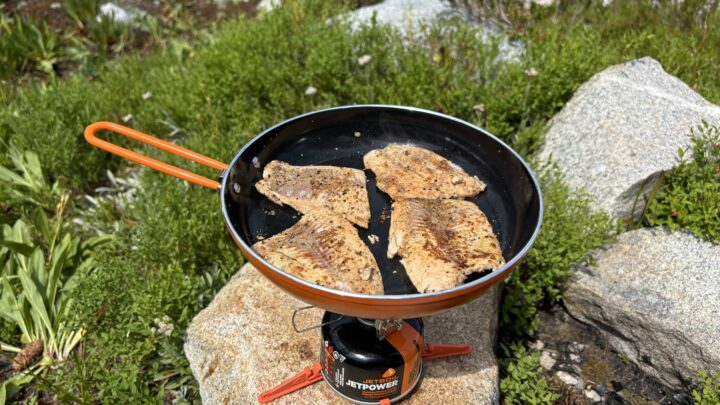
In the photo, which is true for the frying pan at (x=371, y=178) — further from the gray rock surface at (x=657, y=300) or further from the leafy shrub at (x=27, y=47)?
the leafy shrub at (x=27, y=47)

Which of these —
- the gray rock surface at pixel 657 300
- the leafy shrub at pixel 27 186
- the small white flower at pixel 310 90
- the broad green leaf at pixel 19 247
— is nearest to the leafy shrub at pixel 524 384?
the gray rock surface at pixel 657 300

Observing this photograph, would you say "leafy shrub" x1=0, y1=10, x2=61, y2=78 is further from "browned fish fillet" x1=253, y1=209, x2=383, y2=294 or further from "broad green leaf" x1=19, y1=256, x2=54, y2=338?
"browned fish fillet" x1=253, y1=209, x2=383, y2=294

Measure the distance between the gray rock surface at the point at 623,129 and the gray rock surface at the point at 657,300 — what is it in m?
0.36

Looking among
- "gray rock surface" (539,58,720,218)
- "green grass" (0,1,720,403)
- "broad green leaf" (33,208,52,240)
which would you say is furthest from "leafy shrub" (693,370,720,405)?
"broad green leaf" (33,208,52,240)

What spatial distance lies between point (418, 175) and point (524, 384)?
4.77 feet

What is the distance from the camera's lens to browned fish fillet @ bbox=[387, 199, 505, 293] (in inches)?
88.7

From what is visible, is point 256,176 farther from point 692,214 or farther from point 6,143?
point 6,143

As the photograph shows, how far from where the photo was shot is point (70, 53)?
22.8 ft

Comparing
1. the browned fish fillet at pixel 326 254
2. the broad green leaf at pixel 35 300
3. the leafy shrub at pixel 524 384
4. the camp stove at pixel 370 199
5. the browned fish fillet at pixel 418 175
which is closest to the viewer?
the browned fish fillet at pixel 326 254

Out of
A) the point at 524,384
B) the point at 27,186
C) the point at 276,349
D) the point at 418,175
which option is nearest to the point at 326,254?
the point at 418,175

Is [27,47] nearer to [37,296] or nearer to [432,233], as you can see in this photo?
[37,296]

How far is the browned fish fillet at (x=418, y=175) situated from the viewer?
2736mm

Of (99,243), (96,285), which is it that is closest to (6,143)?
(99,243)

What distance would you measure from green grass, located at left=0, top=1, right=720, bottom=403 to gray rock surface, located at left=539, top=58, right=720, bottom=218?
16 cm
